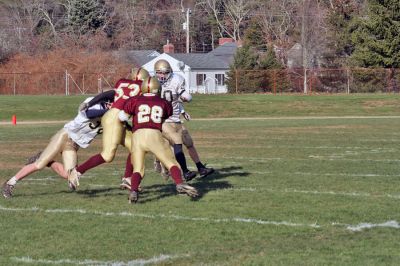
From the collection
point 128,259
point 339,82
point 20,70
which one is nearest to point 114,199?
point 128,259

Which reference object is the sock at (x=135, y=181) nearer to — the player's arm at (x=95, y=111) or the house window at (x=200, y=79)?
the player's arm at (x=95, y=111)

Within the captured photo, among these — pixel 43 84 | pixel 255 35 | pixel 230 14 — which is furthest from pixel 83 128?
pixel 230 14

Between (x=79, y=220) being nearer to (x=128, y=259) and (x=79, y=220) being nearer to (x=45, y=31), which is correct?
(x=128, y=259)

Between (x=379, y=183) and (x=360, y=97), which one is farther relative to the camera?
(x=360, y=97)

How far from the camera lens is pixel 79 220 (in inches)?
341

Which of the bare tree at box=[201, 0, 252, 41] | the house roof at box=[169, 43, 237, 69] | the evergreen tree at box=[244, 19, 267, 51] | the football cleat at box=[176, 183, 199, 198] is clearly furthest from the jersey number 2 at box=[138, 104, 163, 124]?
the bare tree at box=[201, 0, 252, 41]

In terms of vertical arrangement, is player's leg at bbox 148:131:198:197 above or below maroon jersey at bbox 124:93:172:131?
below

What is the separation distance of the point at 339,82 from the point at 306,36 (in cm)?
1653

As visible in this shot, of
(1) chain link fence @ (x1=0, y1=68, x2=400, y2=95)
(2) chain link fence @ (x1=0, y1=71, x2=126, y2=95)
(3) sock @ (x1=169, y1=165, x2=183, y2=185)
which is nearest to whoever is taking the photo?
(3) sock @ (x1=169, y1=165, x2=183, y2=185)

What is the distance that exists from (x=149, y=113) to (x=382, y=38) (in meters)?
46.4

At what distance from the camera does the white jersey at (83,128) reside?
34.9 ft

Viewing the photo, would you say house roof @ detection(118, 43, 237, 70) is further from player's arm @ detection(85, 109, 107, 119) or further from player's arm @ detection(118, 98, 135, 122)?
player's arm @ detection(118, 98, 135, 122)

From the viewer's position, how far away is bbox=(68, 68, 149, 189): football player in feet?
33.8

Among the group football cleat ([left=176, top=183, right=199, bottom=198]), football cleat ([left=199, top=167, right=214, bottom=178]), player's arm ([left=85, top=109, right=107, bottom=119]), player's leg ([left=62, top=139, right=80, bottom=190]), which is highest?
player's arm ([left=85, top=109, right=107, bottom=119])
